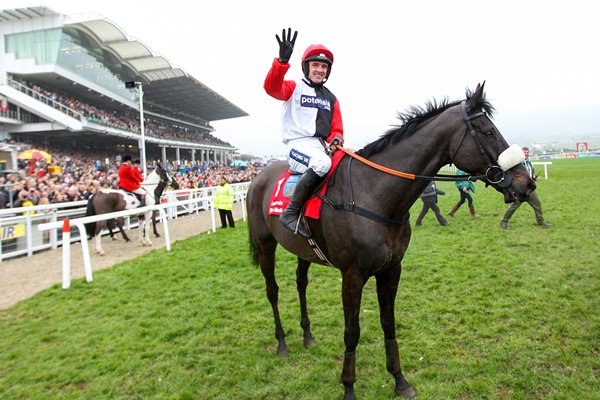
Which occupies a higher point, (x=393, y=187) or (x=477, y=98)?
(x=477, y=98)

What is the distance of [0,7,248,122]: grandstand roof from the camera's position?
31.3 meters

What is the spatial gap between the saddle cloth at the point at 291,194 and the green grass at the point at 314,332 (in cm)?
147

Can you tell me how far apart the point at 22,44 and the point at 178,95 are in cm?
1793

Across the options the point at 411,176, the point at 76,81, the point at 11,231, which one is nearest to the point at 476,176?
the point at 411,176

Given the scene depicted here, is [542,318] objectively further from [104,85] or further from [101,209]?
[104,85]

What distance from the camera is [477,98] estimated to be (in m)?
2.53

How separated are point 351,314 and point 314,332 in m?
1.33

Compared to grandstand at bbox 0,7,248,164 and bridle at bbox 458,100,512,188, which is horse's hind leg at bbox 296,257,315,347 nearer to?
bridle at bbox 458,100,512,188

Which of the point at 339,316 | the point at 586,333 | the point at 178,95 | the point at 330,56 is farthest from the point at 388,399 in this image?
the point at 178,95

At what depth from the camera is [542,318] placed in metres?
3.91

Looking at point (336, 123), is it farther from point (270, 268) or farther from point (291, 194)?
point (270, 268)

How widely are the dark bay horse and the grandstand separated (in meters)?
24.9

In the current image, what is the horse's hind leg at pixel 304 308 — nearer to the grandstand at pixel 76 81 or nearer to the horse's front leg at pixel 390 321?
the horse's front leg at pixel 390 321

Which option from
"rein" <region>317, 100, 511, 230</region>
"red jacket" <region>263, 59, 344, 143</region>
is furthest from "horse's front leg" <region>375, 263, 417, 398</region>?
"red jacket" <region>263, 59, 344, 143</region>
